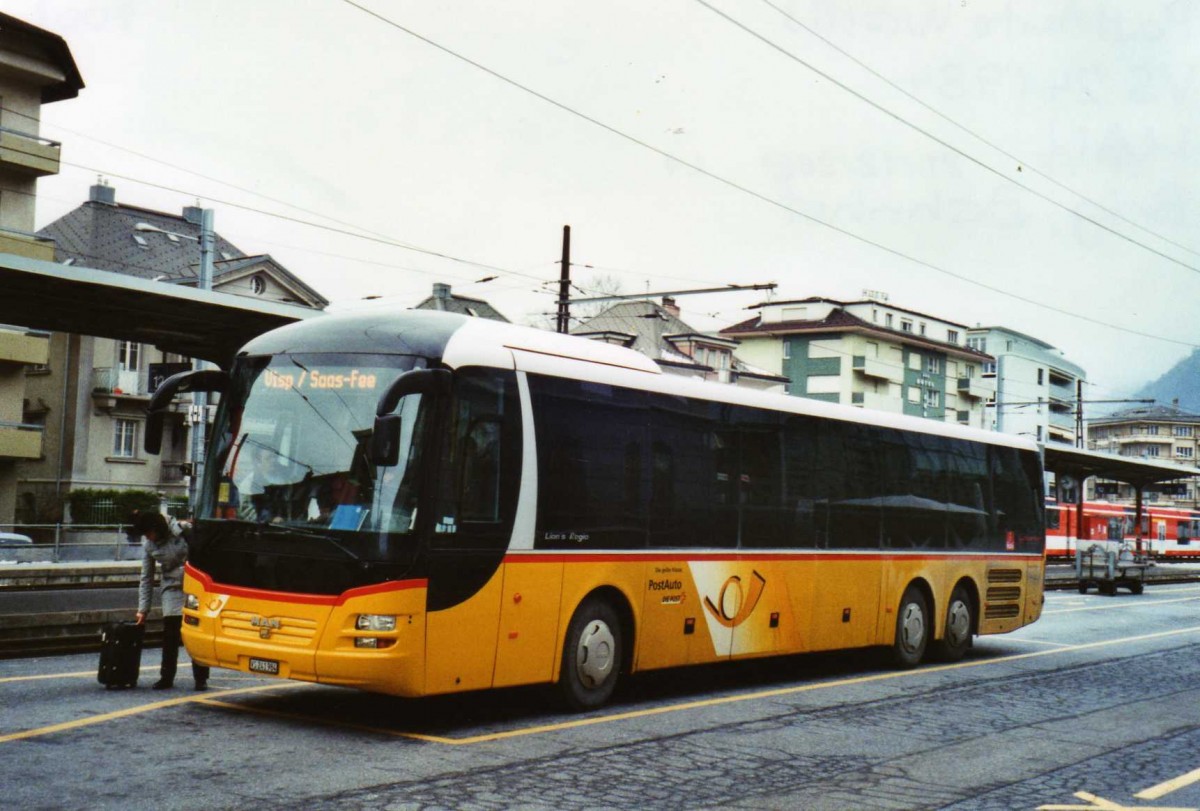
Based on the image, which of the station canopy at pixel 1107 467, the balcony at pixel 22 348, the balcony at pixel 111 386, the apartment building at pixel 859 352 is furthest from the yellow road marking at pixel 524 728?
the apartment building at pixel 859 352

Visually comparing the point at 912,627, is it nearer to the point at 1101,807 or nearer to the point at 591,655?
the point at 591,655

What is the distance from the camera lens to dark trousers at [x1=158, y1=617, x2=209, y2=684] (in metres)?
11.2

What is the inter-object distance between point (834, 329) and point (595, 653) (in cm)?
7693

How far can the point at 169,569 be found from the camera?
11.6m

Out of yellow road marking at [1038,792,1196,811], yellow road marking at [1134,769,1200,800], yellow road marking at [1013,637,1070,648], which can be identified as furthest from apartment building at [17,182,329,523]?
yellow road marking at [1038,792,1196,811]

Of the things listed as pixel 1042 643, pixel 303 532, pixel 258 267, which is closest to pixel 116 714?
pixel 303 532

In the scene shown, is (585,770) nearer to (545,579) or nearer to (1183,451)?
(545,579)

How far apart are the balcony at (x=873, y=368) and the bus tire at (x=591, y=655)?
7709 cm

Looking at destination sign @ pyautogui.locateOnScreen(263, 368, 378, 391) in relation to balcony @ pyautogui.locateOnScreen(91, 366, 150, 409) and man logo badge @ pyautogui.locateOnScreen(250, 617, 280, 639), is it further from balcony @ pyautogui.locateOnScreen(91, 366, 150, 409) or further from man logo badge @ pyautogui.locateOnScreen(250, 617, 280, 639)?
balcony @ pyautogui.locateOnScreen(91, 366, 150, 409)

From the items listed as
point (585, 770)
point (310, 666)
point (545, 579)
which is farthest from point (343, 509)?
point (585, 770)

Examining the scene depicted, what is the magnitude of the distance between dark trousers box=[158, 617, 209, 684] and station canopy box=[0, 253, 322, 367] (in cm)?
466

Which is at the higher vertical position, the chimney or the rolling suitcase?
the chimney

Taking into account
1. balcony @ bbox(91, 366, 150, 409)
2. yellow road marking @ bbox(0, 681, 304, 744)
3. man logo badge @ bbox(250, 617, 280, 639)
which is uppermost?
balcony @ bbox(91, 366, 150, 409)

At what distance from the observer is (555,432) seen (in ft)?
35.4
